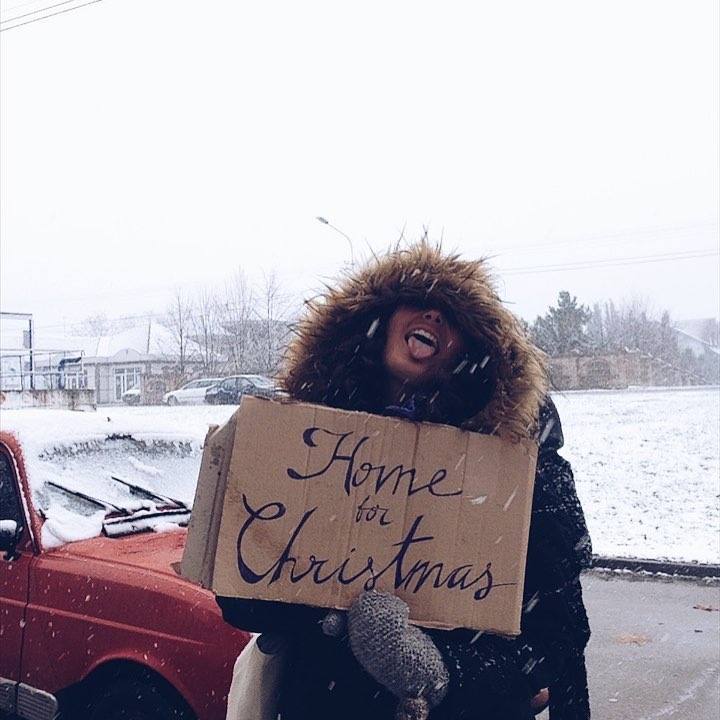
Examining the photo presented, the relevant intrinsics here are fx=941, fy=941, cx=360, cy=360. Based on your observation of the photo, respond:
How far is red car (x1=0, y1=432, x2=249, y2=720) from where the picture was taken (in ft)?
11.9

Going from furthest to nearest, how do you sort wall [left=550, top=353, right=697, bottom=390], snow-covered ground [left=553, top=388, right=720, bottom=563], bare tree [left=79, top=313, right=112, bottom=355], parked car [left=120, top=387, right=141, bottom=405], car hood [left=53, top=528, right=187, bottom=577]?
bare tree [left=79, top=313, right=112, bottom=355] < wall [left=550, top=353, right=697, bottom=390] < parked car [left=120, top=387, right=141, bottom=405] < snow-covered ground [left=553, top=388, right=720, bottom=563] < car hood [left=53, top=528, right=187, bottom=577]

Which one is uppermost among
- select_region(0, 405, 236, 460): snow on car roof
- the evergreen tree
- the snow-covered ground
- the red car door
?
the evergreen tree

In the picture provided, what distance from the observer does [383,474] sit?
6.20 ft

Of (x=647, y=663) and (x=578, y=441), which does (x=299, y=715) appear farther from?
(x=578, y=441)

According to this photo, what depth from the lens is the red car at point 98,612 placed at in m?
3.64

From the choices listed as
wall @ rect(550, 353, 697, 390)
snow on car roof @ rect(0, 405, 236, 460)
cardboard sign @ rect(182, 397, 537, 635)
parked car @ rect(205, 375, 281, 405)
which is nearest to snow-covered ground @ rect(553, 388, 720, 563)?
cardboard sign @ rect(182, 397, 537, 635)

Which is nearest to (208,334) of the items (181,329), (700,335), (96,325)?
(181,329)

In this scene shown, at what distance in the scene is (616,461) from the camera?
15.3 meters

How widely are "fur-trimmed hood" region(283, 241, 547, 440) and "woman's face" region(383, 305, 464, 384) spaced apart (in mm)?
23

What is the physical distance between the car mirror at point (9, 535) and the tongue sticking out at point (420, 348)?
2.80 metres

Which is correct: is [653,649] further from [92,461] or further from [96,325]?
[96,325]

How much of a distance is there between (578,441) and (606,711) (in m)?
13.6

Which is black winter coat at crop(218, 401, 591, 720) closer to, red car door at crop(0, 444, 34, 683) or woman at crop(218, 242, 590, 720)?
woman at crop(218, 242, 590, 720)

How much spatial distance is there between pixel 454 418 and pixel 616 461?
14.0m
